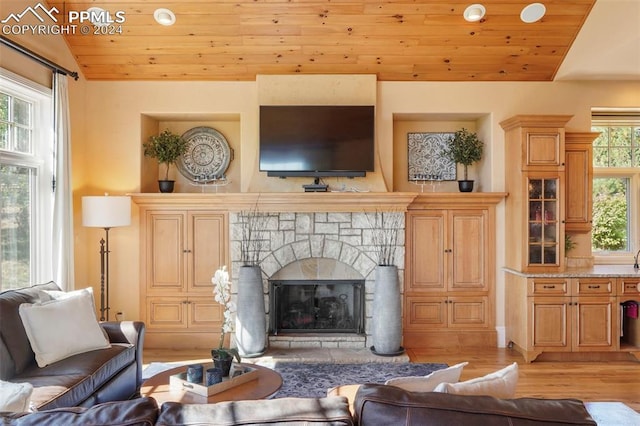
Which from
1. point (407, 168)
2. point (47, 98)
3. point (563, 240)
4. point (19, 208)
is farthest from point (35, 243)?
point (563, 240)

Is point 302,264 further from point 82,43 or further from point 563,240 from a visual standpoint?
point 82,43

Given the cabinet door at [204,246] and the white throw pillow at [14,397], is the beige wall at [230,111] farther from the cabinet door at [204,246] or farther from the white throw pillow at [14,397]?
the white throw pillow at [14,397]

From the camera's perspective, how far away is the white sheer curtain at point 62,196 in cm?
412

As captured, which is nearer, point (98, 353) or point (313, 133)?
point (98, 353)

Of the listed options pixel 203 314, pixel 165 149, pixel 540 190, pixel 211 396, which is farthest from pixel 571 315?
pixel 165 149

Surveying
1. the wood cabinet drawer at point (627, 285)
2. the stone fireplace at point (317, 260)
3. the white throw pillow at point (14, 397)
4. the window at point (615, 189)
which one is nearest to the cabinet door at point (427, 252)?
the stone fireplace at point (317, 260)

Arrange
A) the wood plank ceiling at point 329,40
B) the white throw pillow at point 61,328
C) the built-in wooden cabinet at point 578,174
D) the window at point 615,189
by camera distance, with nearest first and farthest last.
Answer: the white throw pillow at point 61,328 < the wood plank ceiling at point 329,40 < the built-in wooden cabinet at point 578,174 < the window at point 615,189

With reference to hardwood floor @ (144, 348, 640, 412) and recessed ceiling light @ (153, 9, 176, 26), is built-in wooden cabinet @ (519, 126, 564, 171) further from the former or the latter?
recessed ceiling light @ (153, 9, 176, 26)

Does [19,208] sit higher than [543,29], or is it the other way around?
[543,29]

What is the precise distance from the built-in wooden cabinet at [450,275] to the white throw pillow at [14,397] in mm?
3881

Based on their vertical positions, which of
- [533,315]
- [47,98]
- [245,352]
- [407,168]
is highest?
[47,98]

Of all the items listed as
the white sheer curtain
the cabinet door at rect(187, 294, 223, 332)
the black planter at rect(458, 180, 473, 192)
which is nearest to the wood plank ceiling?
the white sheer curtain

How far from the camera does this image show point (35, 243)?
409 cm

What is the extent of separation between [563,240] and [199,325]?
3.88 meters
